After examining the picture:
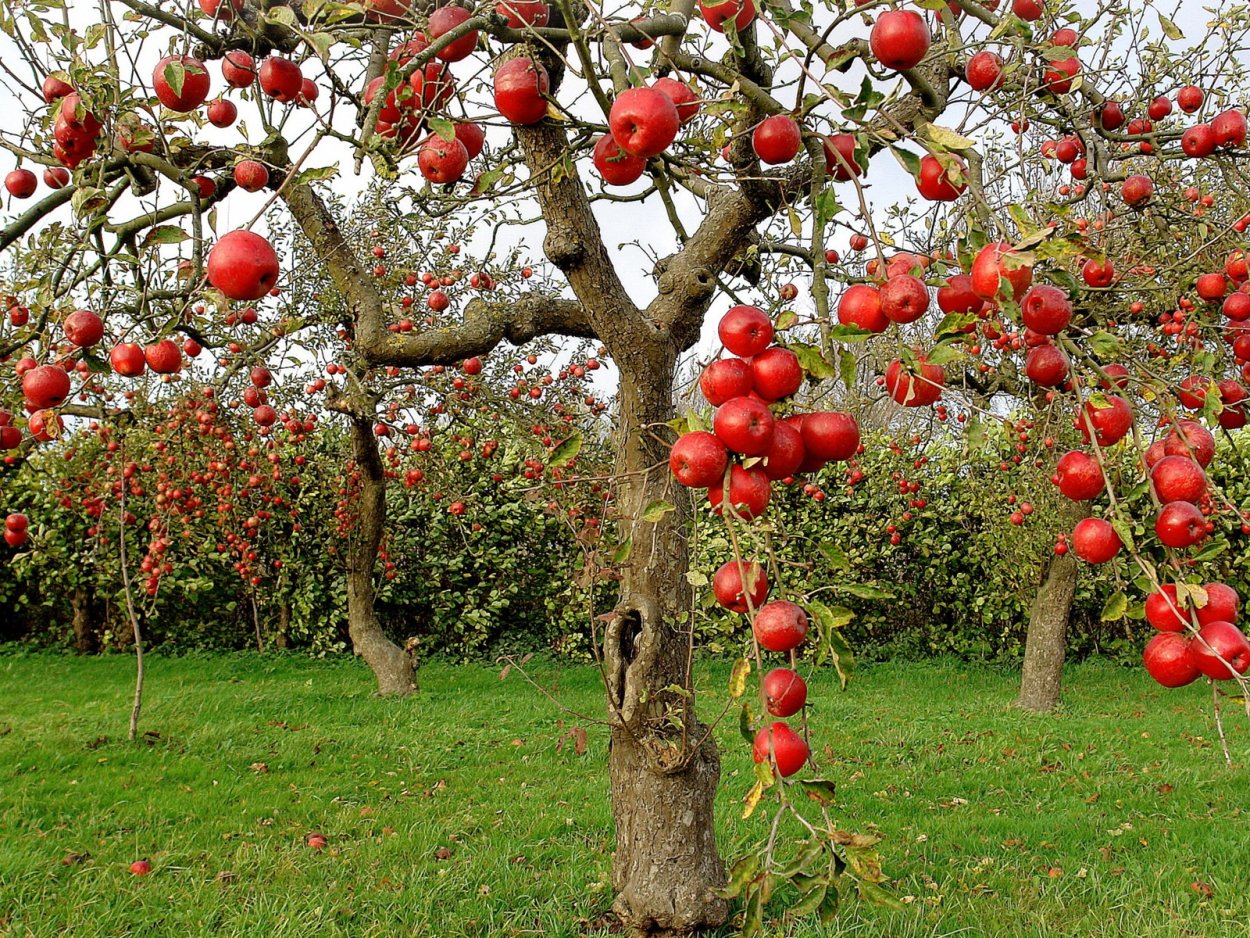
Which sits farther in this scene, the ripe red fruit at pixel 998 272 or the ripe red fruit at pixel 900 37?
the ripe red fruit at pixel 900 37

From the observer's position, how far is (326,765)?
213 inches

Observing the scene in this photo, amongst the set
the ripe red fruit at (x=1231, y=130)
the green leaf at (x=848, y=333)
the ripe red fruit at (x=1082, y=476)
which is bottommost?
the ripe red fruit at (x=1082, y=476)

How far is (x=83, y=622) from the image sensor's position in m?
9.25

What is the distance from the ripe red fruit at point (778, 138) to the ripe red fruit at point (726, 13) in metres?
0.17

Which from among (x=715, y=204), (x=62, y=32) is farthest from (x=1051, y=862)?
(x=62, y=32)

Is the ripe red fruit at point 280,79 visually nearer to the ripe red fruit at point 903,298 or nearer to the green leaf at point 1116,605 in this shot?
the ripe red fruit at point 903,298

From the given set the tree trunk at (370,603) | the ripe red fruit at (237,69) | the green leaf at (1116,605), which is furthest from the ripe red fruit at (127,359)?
the tree trunk at (370,603)

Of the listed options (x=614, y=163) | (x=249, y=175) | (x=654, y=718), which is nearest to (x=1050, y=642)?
(x=654, y=718)

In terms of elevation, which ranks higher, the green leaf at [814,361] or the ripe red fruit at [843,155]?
the ripe red fruit at [843,155]

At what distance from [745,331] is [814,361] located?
0.41 ft

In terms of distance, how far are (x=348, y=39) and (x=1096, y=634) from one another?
10.1m

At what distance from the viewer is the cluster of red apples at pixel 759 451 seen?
116cm

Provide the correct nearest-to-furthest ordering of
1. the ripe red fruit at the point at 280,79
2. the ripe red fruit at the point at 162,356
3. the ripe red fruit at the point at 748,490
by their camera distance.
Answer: the ripe red fruit at the point at 748,490
the ripe red fruit at the point at 280,79
the ripe red fruit at the point at 162,356

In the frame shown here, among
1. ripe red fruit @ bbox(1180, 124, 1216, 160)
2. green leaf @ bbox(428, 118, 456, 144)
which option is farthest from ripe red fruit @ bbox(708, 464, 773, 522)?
ripe red fruit @ bbox(1180, 124, 1216, 160)
